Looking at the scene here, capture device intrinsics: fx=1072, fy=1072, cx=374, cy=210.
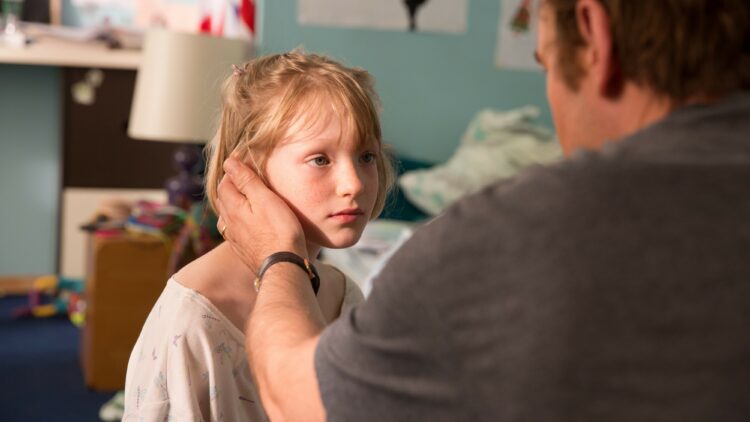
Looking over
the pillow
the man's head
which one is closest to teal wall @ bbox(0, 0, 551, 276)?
the pillow

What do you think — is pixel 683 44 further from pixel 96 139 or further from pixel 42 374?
pixel 96 139

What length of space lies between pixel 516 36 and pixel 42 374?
2.11m

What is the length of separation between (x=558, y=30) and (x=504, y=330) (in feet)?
0.90

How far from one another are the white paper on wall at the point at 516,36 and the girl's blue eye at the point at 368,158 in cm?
283

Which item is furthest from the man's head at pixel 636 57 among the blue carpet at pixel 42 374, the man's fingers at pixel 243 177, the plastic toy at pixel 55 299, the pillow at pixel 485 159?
the plastic toy at pixel 55 299

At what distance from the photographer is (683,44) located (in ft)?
2.73

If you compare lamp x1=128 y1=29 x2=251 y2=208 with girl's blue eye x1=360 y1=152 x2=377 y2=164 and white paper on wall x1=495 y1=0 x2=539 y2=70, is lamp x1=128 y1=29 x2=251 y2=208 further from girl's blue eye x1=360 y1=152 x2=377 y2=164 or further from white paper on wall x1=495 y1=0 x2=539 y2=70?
girl's blue eye x1=360 y1=152 x2=377 y2=164

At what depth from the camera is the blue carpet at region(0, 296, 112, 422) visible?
3.36 m

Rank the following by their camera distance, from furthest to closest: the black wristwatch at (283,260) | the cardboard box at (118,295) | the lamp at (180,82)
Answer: the cardboard box at (118,295)
the lamp at (180,82)
the black wristwatch at (283,260)

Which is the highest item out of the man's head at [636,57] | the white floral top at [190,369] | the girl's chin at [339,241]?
the man's head at [636,57]

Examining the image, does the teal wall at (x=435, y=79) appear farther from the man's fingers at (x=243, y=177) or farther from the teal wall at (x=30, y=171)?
the man's fingers at (x=243, y=177)

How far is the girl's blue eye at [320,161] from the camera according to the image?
1229 millimetres

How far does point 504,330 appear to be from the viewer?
2.58 feet

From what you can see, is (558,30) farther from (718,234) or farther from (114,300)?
(114,300)
